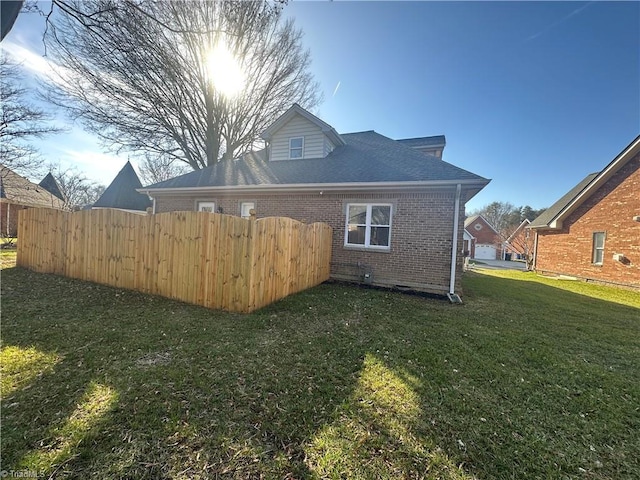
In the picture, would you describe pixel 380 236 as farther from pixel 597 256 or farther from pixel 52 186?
pixel 52 186

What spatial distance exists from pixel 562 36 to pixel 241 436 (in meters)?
12.8

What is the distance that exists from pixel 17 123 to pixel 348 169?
70.1 feet

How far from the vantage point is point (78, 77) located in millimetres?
12117

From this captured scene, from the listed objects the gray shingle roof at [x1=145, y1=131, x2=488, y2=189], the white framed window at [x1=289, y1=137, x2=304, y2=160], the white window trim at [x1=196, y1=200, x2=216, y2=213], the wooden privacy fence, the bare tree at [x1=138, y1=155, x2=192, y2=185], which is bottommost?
the wooden privacy fence

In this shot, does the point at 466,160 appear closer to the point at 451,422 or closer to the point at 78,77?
the point at 451,422

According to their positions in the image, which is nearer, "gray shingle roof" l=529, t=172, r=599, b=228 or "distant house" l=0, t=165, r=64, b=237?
"gray shingle roof" l=529, t=172, r=599, b=228

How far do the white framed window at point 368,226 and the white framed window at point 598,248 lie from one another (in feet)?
38.6

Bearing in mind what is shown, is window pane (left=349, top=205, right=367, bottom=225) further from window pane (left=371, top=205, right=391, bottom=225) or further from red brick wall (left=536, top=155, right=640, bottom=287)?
red brick wall (left=536, top=155, right=640, bottom=287)

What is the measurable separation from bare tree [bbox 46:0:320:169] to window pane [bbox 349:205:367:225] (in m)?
8.72

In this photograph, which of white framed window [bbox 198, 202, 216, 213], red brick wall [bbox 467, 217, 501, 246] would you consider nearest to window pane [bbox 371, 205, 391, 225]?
white framed window [bbox 198, 202, 216, 213]

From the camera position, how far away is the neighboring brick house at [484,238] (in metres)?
37.4

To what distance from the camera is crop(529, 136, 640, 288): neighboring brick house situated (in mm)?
10906

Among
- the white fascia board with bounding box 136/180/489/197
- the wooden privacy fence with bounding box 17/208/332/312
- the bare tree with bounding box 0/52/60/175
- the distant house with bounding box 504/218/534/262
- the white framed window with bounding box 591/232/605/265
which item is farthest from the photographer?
the distant house with bounding box 504/218/534/262

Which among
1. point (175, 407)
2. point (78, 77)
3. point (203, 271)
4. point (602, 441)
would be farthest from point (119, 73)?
point (602, 441)
